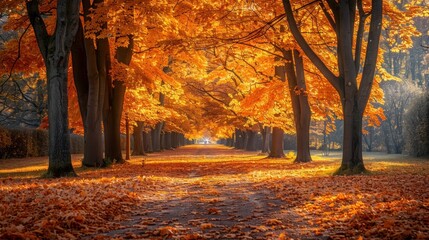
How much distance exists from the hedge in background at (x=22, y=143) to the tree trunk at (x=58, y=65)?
16757 millimetres

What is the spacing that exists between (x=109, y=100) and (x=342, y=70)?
1129cm

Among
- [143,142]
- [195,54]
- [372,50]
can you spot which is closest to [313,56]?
[372,50]

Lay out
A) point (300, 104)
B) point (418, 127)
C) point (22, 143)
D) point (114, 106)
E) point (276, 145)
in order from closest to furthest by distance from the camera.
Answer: point (114, 106) → point (300, 104) → point (418, 127) → point (276, 145) → point (22, 143)

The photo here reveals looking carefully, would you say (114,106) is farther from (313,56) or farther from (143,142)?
(143,142)

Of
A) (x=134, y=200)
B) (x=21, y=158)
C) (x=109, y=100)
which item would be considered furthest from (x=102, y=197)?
(x=21, y=158)

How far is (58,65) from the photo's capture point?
12.0 m

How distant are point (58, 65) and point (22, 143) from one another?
68.0 feet

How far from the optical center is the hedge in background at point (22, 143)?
89.7 ft

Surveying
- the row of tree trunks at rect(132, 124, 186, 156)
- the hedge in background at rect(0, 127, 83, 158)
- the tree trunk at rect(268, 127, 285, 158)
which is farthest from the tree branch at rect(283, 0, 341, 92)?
the row of tree trunks at rect(132, 124, 186, 156)

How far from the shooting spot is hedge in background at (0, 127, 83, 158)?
27344mm

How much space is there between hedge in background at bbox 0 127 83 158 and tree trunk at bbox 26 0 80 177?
55.0 feet

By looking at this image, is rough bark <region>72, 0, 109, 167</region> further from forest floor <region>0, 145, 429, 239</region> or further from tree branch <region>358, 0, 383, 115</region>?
tree branch <region>358, 0, 383, 115</region>

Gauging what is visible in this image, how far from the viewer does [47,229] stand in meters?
5.10

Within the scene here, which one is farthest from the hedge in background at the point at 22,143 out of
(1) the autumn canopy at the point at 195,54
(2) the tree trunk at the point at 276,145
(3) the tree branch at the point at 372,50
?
(3) the tree branch at the point at 372,50
